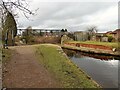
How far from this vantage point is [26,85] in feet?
34.6

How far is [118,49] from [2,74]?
25772 mm

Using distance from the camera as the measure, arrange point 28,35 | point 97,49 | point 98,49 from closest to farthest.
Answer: point 98,49 → point 97,49 → point 28,35

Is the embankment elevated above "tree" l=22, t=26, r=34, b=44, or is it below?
below

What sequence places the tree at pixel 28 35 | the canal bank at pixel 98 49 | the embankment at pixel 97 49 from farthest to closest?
the tree at pixel 28 35 < the embankment at pixel 97 49 < the canal bank at pixel 98 49

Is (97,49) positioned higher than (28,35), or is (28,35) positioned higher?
(28,35)

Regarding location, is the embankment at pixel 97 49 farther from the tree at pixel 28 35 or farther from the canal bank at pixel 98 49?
the tree at pixel 28 35

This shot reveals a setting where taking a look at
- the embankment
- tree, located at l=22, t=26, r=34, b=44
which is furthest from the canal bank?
tree, located at l=22, t=26, r=34, b=44

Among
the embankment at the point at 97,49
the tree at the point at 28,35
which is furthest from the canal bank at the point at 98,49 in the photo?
→ the tree at the point at 28,35

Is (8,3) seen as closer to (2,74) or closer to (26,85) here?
(26,85)

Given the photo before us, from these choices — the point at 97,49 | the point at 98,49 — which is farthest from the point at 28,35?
the point at 98,49

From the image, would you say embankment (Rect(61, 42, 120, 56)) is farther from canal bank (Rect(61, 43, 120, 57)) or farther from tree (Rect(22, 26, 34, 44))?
tree (Rect(22, 26, 34, 44))

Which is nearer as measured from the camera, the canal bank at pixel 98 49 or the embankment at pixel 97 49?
the canal bank at pixel 98 49

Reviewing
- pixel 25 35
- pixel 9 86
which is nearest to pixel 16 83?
pixel 9 86

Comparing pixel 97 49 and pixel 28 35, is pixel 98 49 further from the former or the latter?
pixel 28 35
